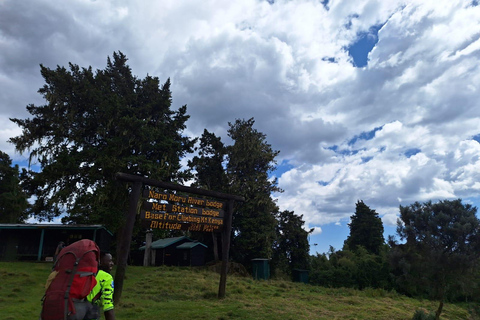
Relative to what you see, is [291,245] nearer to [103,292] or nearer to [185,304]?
[185,304]

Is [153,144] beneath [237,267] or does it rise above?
above

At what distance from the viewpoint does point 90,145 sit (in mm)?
24469

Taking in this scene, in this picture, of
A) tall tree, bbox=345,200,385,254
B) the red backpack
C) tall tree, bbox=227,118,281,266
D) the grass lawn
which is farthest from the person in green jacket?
tall tree, bbox=345,200,385,254

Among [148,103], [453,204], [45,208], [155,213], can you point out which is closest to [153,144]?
A: [148,103]

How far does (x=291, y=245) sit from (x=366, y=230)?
13991 millimetres

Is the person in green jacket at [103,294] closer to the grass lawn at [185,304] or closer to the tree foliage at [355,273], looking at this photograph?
the grass lawn at [185,304]

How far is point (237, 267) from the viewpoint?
3173 cm

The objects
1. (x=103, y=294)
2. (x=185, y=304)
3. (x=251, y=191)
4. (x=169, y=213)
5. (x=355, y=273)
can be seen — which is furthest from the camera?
(x=251, y=191)

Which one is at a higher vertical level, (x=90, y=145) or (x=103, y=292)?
(x=90, y=145)

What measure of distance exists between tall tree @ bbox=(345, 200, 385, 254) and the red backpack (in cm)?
4387

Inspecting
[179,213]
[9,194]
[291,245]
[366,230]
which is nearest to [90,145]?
[179,213]

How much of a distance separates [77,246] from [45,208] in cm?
2481

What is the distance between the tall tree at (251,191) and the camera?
34250 mm

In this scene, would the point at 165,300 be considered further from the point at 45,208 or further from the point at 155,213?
the point at 45,208
